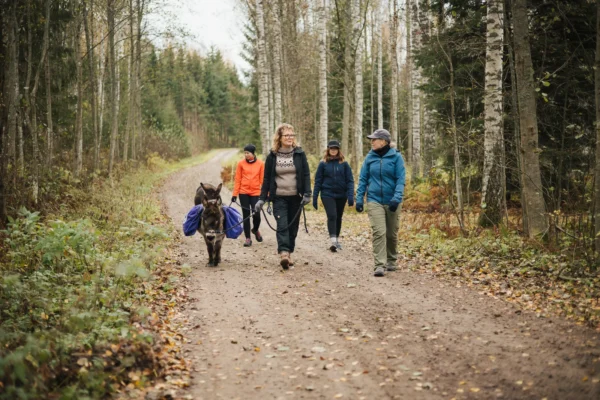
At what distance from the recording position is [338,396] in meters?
4.27

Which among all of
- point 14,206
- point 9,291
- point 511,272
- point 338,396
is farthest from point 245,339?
point 14,206

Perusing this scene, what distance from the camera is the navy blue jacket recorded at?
10.5 m

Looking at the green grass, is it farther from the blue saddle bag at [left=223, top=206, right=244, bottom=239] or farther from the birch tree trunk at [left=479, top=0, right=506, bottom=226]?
the birch tree trunk at [left=479, top=0, right=506, bottom=226]

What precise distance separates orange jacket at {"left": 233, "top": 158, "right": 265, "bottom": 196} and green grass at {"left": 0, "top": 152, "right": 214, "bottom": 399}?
2482mm

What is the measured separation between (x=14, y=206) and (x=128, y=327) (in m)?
8.10

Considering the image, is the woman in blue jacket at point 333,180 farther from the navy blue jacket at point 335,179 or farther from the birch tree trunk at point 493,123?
the birch tree trunk at point 493,123

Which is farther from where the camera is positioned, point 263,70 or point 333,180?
point 263,70

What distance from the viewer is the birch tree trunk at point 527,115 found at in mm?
8438

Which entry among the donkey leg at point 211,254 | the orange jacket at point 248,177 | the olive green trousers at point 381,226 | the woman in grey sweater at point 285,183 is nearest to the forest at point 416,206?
the donkey leg at point 211,254

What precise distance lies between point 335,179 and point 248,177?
2282mm

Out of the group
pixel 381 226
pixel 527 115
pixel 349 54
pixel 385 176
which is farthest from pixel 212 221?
pixel 349 54

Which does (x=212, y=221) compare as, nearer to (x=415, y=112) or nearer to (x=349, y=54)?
(x=415, y=112)

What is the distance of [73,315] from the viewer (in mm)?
5195

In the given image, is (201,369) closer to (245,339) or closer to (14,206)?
(245,339)
